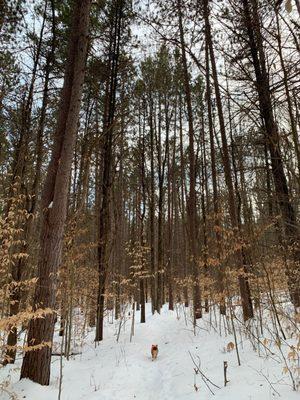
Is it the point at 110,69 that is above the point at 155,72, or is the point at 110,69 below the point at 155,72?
below

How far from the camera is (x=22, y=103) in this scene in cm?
748

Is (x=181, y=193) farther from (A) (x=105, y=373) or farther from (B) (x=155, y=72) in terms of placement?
(A) (x=105, y=373)

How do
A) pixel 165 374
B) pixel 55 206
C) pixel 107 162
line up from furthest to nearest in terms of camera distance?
pixel 107 162, pixel 165 374, pixel 55 206

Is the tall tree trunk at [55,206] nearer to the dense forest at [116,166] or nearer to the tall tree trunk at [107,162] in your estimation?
the dense forest at [116,166]

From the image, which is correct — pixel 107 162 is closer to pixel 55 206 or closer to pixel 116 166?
pixel 116 166

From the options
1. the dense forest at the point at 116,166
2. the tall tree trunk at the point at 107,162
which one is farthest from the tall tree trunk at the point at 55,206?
the tall tree trunk at the point at 107,162

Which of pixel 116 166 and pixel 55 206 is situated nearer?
pixel 55 206

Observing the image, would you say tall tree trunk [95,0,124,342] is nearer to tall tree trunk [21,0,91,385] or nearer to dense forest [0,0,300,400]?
dense forest [0,0,300,400]

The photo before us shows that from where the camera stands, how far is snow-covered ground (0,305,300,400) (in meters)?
3.98

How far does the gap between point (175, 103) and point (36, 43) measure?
7.35 metres

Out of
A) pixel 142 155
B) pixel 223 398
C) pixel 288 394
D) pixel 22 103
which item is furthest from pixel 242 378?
pixel 142 155

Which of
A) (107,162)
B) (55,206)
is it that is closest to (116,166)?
(107,162)

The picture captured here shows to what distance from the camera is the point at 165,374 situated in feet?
19.0

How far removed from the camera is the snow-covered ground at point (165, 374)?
3984 mm
